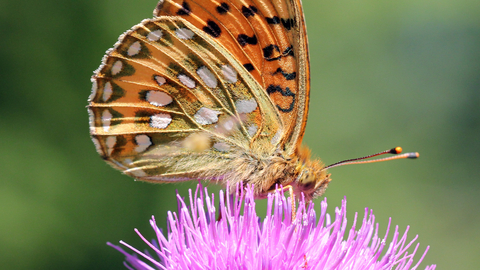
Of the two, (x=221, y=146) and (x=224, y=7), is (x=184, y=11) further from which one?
(x=221, y=146)

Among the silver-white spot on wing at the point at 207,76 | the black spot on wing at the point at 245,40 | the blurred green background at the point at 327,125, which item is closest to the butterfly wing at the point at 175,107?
the silver-white spot on wing at the point at 207,76

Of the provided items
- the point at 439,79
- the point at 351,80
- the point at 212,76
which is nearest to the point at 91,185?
the point at 212,76

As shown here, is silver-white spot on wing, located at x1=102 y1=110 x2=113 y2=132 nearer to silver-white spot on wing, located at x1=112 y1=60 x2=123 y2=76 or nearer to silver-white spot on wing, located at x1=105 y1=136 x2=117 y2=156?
silver-white spot on wing, located at x1=105 y1=136 x2=117 y2=156

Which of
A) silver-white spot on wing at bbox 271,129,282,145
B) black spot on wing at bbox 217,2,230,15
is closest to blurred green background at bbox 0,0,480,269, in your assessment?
silver-white spot on wing at bbox 271,129,282,145

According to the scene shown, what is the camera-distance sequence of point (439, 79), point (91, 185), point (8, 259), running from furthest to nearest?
1. point (439, 79)
2. point (91, 185)
3. point (8, 259)

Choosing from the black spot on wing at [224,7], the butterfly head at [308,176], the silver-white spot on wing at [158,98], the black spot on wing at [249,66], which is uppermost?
the black spot on wing at [224,7]

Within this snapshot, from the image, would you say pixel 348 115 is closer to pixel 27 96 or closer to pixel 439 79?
pixel 439 79

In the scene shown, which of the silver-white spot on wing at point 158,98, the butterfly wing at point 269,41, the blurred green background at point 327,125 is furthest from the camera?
the blurred green background at point 327,125

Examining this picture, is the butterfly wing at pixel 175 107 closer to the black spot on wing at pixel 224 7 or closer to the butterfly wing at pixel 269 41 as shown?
the butterfly wing at pixel 269 41
